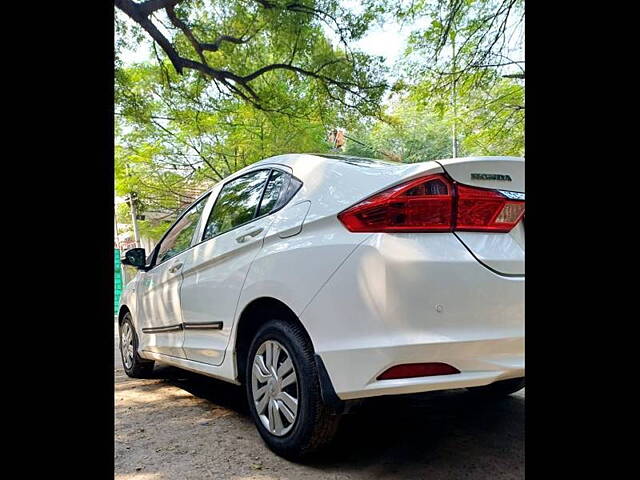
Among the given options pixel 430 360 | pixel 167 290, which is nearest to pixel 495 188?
pixel 430 360

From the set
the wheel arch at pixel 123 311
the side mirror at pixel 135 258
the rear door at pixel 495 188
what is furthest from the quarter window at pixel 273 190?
the wheel arch at pixel 123 311

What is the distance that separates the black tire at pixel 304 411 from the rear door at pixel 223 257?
51 centimetres

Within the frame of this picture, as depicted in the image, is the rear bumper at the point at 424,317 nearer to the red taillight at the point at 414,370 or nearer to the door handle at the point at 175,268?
the red taillight at the point at 414,370

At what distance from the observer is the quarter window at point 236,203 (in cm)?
312

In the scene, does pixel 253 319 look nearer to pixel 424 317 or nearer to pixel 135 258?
pixel 424 317

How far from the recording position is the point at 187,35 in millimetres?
7734

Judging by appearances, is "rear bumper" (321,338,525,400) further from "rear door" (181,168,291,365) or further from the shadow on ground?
"rear door" (181,168,291,365)

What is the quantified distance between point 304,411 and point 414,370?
0.60 m

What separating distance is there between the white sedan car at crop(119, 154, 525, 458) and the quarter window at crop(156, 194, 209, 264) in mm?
1027

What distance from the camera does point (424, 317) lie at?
2.07m
